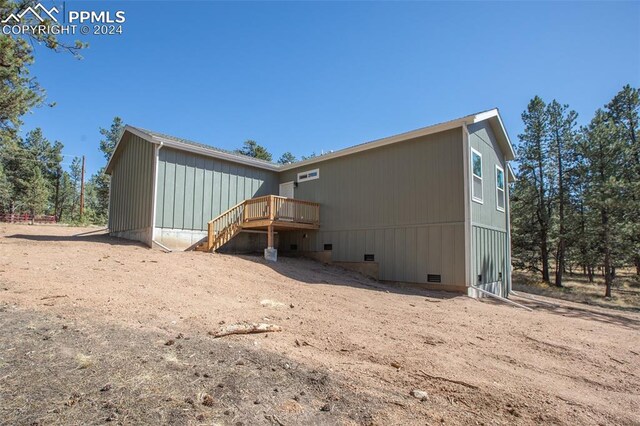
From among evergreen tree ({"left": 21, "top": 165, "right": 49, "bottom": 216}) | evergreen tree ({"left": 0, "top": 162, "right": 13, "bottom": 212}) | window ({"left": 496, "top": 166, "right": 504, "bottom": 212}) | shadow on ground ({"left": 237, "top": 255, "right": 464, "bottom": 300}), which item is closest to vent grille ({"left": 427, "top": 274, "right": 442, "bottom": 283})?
shadow on ground ({"left": 237, "top": 255, "right": 464, "bottom": 300})

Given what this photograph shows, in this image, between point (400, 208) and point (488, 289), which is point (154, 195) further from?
point (488, 289)

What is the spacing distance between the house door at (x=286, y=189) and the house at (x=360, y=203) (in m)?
0.10

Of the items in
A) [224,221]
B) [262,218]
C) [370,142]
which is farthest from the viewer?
[224,221]

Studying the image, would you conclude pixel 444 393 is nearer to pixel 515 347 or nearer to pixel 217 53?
pixel 515 347

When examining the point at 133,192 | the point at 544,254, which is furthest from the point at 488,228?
the point at 544,254

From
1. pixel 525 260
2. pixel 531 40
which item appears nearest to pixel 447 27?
pixel 531 40

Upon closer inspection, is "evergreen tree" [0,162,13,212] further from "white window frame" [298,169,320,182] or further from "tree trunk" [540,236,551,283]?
"tree trunk" [540,236,551,283]

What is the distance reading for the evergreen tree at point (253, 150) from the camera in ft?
121

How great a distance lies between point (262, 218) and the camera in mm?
12258

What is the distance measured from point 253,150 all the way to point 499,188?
28.5 m

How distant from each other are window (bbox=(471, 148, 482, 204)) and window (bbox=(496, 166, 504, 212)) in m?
2.16

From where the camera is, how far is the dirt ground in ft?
8.40

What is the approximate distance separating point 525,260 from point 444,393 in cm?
2457

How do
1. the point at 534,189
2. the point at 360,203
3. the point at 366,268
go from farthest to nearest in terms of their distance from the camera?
the point at 534,189 < the point at 360,203 < the point at 366,268
